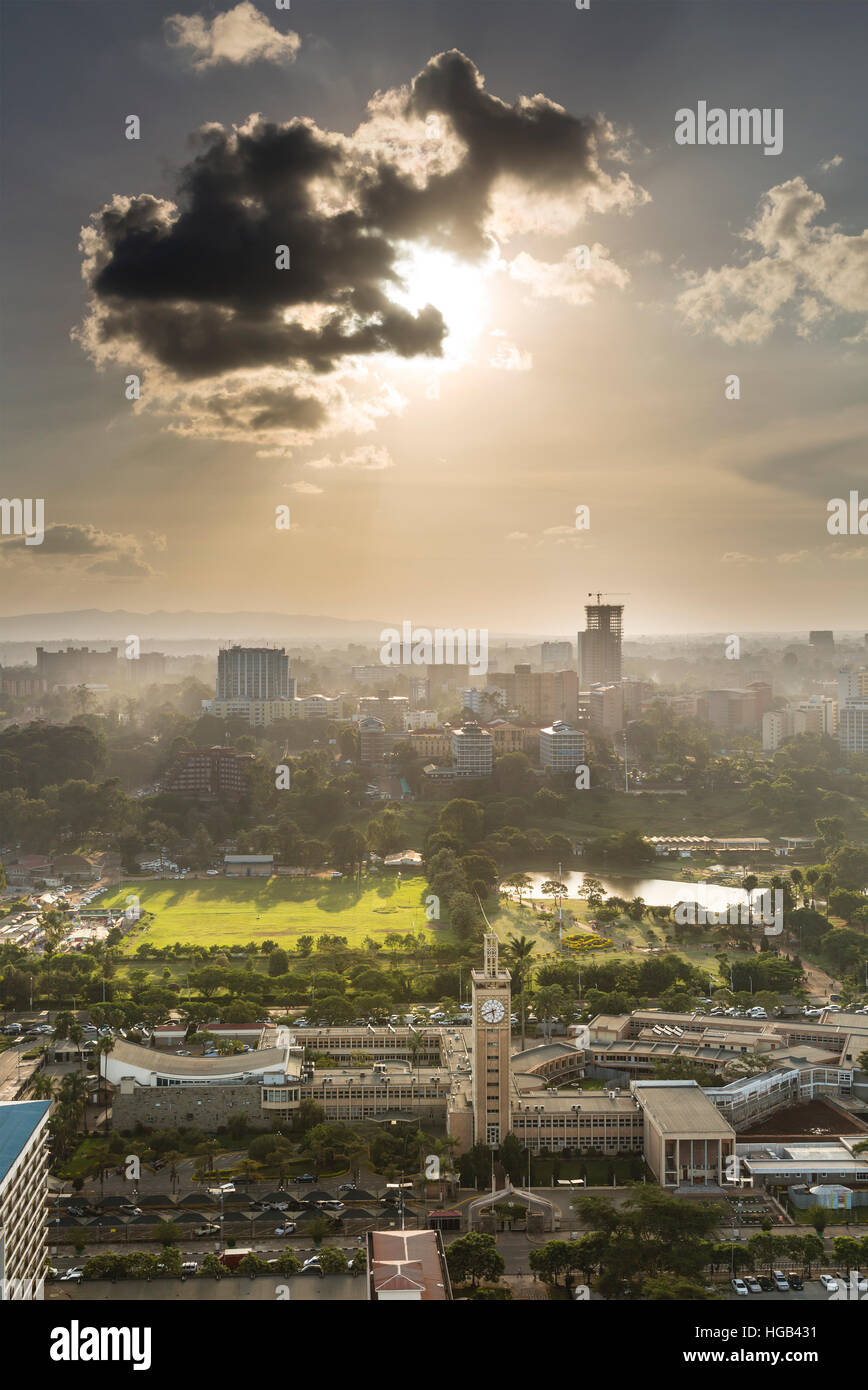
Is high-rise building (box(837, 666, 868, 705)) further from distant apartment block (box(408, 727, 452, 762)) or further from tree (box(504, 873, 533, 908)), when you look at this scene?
tree (box(504, 873, 533, 908))

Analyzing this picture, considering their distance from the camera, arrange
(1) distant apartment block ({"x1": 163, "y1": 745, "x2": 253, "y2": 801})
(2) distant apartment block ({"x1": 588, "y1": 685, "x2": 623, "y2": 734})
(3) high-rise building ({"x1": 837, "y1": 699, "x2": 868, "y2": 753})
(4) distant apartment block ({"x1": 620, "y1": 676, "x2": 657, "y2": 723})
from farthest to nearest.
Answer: (4) distant apartment block ({"x1": 620, "y1": 676, "x2": 657, "y2": 723}) → (2) distant apartment block ({"x1": 588, "y1": 685, "x2": 623, "y2": 734}) → (3) high-rise building ({"x1": 837, "y1": 699, "x2": 868, "y2": 753}) → (1) distant apartment block ({"x1": 163, "y1": 745, "x2": 253, "y2": 801})

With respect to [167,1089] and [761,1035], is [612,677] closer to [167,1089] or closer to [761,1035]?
[761,1035]

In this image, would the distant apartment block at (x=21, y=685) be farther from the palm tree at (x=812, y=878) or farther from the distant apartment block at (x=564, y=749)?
the palm tree at (x=812, y=878)

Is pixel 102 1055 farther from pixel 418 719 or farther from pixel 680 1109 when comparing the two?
pixel 418 719

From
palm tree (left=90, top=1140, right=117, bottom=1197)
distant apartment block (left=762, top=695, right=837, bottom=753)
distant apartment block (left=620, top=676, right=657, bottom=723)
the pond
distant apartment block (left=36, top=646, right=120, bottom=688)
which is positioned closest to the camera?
palm tree (left=90, top=1140, right=117, bottom=1197)

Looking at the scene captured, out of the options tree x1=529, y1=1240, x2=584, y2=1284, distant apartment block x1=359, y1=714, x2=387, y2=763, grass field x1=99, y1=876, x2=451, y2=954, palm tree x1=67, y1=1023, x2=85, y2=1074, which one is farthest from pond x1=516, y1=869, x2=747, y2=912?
tree x1=529, y1=1240, x2=584, y2=1284

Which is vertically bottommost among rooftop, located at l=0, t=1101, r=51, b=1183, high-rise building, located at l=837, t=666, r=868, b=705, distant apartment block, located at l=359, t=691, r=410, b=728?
rooftop, located at l=0, t=1101, r=51, b=1183
